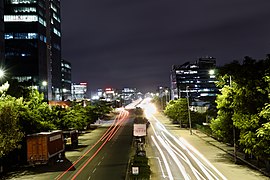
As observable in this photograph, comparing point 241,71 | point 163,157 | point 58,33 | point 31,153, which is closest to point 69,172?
point 31,153

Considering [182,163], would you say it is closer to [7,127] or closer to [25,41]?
[7,127]

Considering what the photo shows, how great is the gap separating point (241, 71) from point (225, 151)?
1600 centimetres

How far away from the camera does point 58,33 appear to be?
171750mm

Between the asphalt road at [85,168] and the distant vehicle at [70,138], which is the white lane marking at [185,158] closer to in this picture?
the asphalt road at [85,168]

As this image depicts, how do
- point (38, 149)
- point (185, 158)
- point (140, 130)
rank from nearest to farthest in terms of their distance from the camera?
point (38, 149) < point (185, 158) < point (140, 130)

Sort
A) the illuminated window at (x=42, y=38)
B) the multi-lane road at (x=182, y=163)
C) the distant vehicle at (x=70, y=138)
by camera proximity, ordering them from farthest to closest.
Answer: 1. the illuminated window at (x=42, y=38)
2. the distant vehicle at (x=70, y=138)
3. the multi-lane road at (x=182, y=163)

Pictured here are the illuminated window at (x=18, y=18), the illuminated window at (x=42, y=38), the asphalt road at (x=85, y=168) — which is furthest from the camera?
the illuminated window at (x=42, y=38)

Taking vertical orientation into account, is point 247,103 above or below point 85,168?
above

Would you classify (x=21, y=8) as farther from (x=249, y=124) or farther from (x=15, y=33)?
(x=249, y=124)

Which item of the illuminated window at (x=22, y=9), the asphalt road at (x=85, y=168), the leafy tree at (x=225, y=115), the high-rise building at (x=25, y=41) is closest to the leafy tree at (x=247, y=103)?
the leafy tree at (x=225, y=115)

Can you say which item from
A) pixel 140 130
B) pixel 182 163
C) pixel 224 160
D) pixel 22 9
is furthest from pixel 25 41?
pixel 224 160

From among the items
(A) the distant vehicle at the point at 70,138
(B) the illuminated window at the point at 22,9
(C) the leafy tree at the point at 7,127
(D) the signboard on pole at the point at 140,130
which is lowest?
(A) the distant vehicle at the point at 70,138

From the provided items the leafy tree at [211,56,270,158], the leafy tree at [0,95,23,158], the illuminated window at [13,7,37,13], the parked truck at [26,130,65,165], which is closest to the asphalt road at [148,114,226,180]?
the leafy tree at [211,56,270,158]

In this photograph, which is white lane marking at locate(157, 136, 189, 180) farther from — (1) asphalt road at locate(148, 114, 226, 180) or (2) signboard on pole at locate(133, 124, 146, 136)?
(2) signboard on pole at locate(133, 124, 146, 136)
